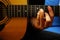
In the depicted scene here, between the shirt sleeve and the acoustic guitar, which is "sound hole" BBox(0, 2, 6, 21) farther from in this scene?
the shirt sleeve

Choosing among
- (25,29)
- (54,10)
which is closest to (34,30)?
(25,29)

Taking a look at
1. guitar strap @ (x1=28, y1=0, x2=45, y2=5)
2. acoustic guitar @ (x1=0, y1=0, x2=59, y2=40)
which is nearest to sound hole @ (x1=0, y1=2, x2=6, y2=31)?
acoustic guitar @ (x1=0, y1=0, x2=59, y2=40)

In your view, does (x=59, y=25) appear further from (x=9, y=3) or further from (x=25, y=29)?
(x=9, y=3)

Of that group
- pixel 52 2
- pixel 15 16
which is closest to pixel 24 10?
pixel 15 16

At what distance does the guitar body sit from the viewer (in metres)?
1.00

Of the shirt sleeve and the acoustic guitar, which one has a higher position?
the shirt sleeve

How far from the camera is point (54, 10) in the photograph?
95 cm

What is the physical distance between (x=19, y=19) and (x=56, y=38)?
24cm

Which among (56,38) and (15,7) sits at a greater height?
(15,7)

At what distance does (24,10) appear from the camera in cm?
97

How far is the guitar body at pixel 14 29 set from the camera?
100 cm

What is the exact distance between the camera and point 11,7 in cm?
97

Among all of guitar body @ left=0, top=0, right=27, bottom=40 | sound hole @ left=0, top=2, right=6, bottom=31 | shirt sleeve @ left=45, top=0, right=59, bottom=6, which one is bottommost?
guitar body @ left=0, top=0, right=27, bottom=40

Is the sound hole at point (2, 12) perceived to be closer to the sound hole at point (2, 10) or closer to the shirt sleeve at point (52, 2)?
the sound hole at point (2, 10)
